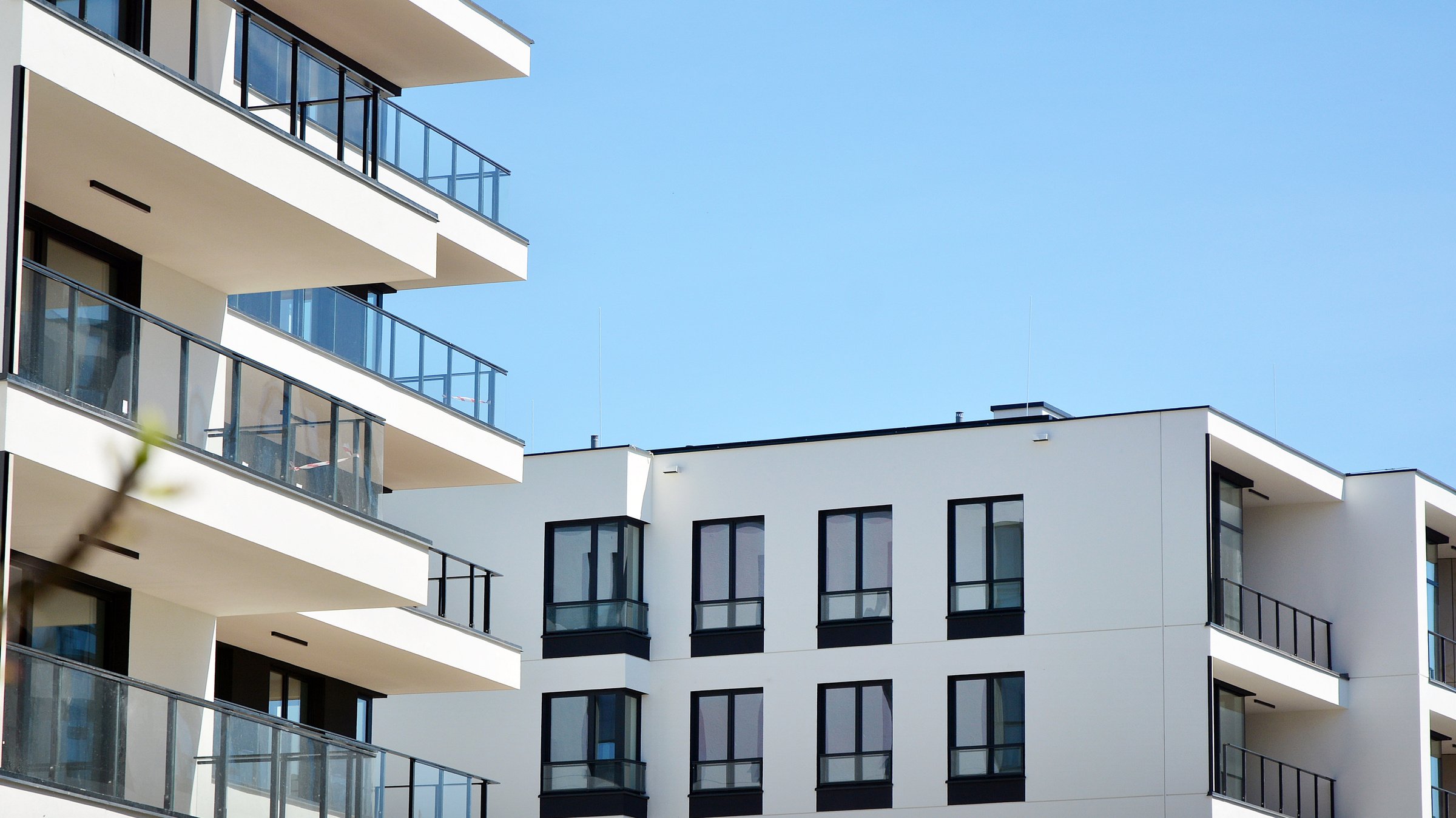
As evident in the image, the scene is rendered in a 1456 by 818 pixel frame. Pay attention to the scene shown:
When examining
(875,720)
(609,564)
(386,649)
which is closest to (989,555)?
(875,720)

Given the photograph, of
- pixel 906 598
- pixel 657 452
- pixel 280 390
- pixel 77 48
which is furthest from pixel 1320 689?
pixel 77 48

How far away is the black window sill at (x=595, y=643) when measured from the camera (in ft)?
126

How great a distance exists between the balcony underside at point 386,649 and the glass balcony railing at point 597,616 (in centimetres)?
1199

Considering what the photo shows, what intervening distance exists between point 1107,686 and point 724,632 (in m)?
7.44

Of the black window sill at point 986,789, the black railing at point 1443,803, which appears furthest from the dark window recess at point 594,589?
the black railing at point 1443,803

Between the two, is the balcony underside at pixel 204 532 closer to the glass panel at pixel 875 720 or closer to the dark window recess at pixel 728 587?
the glass panel at pixel 875 720

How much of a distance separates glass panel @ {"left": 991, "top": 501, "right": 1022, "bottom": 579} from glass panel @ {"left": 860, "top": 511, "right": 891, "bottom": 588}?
6.65ft

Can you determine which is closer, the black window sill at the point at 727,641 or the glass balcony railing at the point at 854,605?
the glass balcony railing at the point at 854,605

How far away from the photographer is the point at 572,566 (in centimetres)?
3928

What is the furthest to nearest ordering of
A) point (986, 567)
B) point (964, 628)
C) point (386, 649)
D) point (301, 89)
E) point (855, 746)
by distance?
point (855, 746) < point (986, 567) < point (964, 628) < point (386, 649) < point (301, 89)

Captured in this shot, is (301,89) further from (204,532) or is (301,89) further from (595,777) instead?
(595,777)

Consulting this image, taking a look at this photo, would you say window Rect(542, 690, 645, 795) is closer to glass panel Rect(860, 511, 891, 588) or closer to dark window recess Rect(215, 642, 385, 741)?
glass panel Rect(860, 511, 891, 588)

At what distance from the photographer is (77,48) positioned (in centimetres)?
1573

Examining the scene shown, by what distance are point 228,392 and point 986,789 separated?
21.2 metres
